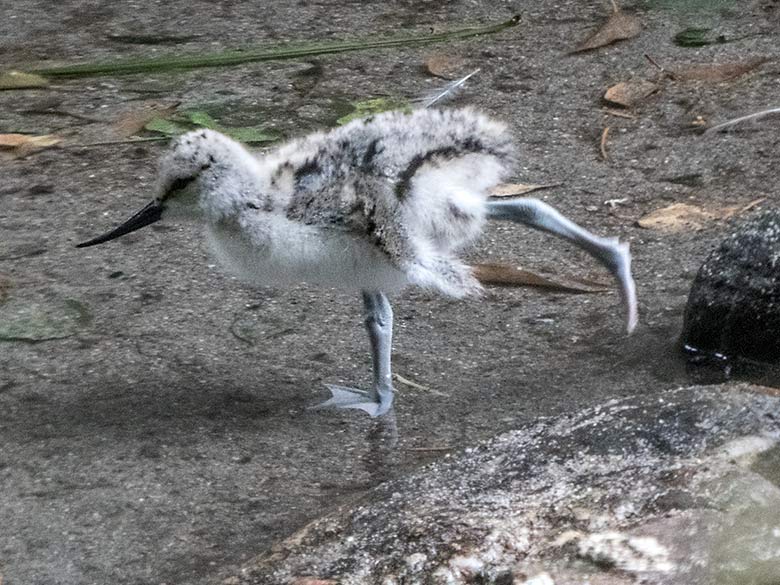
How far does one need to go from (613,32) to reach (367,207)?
95.3 inches

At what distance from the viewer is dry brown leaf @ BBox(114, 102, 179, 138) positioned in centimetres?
449

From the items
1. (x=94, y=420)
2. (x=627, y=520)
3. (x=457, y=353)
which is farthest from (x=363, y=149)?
(x=627, y=520)

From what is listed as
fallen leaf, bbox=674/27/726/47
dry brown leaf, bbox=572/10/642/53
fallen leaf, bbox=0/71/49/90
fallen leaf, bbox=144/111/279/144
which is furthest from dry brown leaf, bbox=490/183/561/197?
fallen leaf, bbox=0/71/49/90

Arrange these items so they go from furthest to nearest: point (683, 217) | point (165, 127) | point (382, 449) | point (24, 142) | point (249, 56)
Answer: point (249, 56) → point (165, 127) → point (24, 142) → point (683, 217) → point (382, 449)

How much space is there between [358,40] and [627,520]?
10.8ft

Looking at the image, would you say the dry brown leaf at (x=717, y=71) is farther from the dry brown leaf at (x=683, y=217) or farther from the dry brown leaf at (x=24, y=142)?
the dry brown leaf at (x=24, y=142)

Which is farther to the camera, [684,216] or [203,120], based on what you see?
[203,120]

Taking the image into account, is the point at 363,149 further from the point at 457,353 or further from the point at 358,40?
the point at 358,40

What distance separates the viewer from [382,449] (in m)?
2.86

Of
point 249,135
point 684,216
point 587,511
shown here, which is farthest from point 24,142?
point 587,511

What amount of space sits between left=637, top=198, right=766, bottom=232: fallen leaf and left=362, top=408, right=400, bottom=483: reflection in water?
3.64 ft

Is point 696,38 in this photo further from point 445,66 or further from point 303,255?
point 303,255

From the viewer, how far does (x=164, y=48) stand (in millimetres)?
5086

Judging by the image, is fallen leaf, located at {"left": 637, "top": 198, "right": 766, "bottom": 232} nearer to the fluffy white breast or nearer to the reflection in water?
the fluffy white breast
